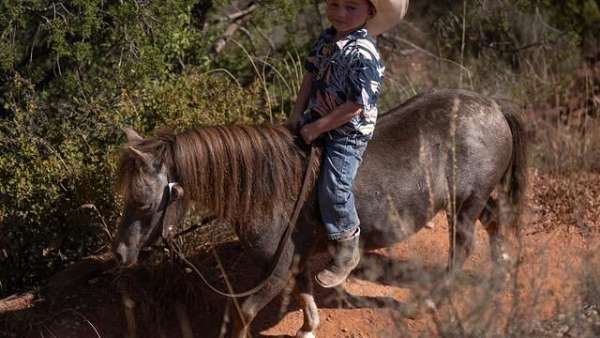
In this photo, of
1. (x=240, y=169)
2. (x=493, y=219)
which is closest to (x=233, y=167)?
(x=240, y=169)

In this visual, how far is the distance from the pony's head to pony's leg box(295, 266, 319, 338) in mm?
1064

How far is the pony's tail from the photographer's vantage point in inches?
202

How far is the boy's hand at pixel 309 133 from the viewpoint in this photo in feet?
14.0

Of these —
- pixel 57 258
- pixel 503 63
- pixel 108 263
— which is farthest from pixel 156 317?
pixel 503 63

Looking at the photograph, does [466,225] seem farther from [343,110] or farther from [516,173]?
[343,110]

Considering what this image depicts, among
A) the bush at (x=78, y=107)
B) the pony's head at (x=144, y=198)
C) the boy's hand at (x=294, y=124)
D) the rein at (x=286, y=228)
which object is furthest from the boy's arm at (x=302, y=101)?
the bush at (x=78, y=107)

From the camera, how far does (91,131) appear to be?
5.69 m

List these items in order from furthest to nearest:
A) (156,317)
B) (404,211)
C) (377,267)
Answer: (377,267), (156,317), (404,211)

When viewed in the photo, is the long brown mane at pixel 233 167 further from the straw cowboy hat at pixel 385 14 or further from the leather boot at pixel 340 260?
the straw cowboy hat at pixel 385 14

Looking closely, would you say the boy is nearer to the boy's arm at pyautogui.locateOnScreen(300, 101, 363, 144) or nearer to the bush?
the boy's arm at pyautogui.locateOnScreen(300, 101, 363, 144)

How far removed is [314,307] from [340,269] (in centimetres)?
50

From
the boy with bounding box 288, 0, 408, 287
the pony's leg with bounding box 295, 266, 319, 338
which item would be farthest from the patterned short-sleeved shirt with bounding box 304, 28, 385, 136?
the pony's leg with bounding box 295, 266, 319, 338

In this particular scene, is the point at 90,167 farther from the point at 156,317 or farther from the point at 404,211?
the point at 404,211

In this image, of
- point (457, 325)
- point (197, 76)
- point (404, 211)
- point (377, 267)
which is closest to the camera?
point (457, 325)
